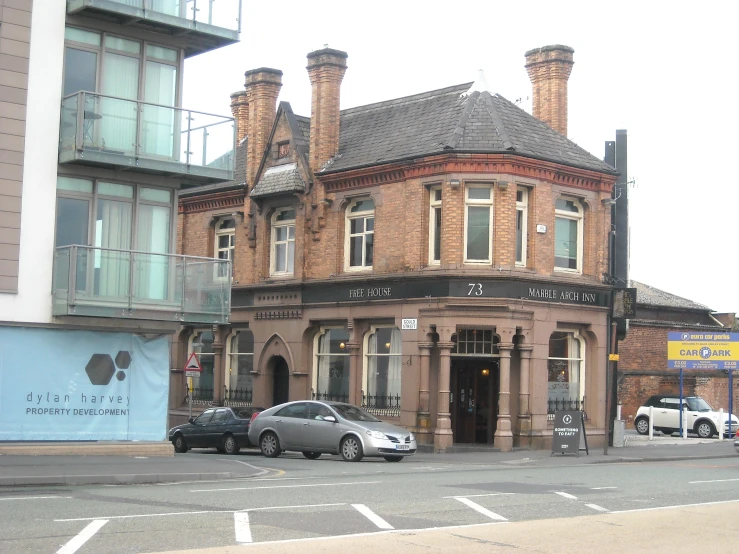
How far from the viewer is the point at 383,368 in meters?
31.4

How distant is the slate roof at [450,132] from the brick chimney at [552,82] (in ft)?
3.95

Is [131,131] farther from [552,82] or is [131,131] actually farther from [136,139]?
[552,82]

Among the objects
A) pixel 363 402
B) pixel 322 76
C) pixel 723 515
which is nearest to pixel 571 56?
pixel 322 76

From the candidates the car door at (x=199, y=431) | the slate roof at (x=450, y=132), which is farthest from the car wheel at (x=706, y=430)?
the car door at (x=199, y=431)

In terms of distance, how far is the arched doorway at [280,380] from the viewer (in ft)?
115

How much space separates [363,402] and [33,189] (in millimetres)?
12942

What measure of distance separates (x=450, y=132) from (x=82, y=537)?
21360 mm

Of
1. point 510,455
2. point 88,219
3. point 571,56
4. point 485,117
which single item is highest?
point 571,56

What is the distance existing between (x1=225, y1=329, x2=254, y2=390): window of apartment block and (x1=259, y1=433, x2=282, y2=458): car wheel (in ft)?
29.0

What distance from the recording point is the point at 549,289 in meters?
30.2

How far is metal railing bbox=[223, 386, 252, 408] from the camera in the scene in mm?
35750

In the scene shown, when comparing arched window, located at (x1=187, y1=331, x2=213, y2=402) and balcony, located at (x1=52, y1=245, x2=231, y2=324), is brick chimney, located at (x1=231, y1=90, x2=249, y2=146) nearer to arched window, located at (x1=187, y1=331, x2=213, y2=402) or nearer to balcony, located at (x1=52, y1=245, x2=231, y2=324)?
arched window, located at (x1=187, y1=331, x2=213, y2=402)

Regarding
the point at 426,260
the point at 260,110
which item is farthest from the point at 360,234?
the point at 260,110

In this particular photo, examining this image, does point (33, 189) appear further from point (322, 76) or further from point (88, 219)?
point (322, 76)
